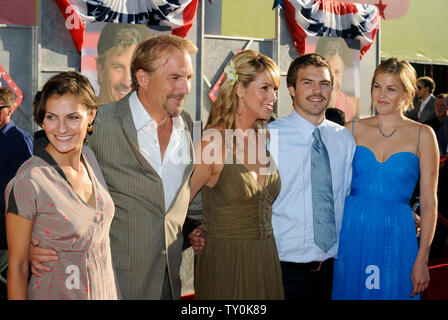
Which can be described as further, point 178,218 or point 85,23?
point 85,23

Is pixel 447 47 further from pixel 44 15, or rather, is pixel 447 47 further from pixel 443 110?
pixel 44 15

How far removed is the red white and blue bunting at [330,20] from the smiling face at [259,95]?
566 cm

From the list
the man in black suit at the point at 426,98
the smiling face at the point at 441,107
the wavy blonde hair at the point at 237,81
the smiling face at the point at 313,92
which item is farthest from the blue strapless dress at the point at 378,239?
the man in black suit at the point at 426,98

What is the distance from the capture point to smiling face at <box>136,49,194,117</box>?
2.54 metres

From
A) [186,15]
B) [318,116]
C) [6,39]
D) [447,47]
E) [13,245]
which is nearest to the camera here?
[13,245]

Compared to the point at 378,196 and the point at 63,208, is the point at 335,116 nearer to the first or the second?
the point at 378,196

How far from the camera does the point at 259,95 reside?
2865 mm

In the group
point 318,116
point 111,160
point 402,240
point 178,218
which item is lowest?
point 402,240

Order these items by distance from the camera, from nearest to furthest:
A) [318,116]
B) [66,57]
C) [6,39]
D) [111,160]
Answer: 1. [111,160]
2. [318,116]
3. [6,39]
4. [66,57]

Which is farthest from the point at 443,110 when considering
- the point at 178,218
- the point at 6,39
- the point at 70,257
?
the point at 70,257

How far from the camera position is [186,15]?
7.16 metres

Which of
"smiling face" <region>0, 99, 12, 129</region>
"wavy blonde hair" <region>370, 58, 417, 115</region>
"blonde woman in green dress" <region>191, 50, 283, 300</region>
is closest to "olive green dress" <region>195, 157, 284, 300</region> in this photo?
"blonde woman in green dress" <region>191, 50, 283, 300</region>

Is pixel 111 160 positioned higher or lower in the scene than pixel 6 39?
lower

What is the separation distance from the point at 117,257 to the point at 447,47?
34.9 ft
